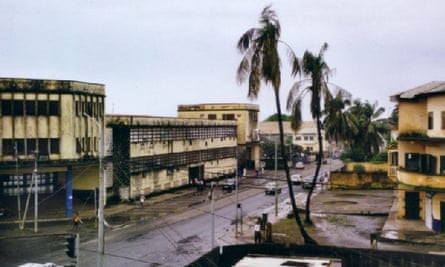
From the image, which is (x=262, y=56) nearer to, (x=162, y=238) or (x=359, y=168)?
(x=162, y=238)

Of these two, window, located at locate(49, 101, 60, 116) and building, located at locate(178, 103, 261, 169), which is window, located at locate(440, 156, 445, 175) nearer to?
window, located at locate(49, 101, 60, 116)

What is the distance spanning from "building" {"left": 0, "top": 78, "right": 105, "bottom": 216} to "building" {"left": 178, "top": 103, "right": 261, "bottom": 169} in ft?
146

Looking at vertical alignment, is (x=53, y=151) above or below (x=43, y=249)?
above

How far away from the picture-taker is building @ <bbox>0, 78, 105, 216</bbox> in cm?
4119

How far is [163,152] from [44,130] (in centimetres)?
1837

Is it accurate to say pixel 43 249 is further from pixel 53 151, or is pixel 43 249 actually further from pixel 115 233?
pixel 53 151

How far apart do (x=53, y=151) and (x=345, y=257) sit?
2468 cm

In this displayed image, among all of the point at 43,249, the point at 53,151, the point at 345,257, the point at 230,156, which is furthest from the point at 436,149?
the point at 230,156

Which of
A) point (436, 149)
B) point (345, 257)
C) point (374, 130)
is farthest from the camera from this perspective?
point (374, 130)

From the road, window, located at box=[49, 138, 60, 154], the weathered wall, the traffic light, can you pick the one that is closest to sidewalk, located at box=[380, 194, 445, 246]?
the road

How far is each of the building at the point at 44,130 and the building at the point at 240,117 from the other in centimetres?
4453

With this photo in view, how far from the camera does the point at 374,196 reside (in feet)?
190

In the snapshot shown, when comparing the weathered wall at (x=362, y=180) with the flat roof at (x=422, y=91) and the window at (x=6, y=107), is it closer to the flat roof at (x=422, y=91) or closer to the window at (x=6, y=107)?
the flat roof at (x=422, y=91)

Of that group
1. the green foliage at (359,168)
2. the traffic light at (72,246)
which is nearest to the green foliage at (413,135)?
the green foliage at (359,168)
